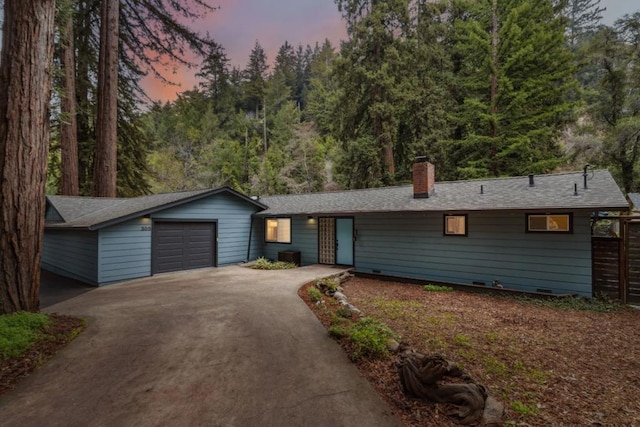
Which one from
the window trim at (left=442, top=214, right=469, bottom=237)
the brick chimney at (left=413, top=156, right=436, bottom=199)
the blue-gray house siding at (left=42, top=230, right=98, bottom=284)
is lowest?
the blue-gray house siding at (left=42, top=230, right=98, bottom=284)

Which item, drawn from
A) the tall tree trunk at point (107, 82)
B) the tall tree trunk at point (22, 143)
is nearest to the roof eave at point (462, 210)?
the tall tree trunk at point (107, 82)

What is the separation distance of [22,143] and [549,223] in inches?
448

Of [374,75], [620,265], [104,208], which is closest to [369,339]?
[620,265]

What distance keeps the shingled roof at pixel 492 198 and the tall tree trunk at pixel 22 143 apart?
7727 mm

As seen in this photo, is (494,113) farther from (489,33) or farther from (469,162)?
(489,33)

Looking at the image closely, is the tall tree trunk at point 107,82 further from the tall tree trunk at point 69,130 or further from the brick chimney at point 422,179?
the brick chimney at point 422,179

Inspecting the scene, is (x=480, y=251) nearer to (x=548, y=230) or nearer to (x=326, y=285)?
(x=548, y=230)

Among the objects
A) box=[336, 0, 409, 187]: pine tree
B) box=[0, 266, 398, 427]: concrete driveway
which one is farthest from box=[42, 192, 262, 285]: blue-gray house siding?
box=[336, 0, 409, 187]: pine tree

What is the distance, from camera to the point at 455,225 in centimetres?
916

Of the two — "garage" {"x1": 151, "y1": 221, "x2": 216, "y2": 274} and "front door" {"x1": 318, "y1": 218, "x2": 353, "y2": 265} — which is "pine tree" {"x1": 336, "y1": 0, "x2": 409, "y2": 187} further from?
"garage" {"x1": 151, "y1": 221, "x2": 216, "y2": 274}

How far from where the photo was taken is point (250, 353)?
412cm

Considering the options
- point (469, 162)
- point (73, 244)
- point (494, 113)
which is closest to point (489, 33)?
point (494, 113)

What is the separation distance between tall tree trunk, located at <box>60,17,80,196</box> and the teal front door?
11540 millimetres

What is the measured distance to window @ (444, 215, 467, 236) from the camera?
29.5 ft
